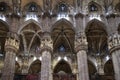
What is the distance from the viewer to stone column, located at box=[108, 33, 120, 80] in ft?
69.3

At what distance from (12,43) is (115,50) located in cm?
953

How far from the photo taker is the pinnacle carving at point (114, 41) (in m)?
22.1

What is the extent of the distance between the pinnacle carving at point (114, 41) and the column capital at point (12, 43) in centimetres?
879

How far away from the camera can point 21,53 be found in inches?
1174

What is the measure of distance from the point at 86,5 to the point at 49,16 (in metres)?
4.27

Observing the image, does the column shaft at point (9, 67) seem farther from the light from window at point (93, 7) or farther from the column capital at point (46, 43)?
the light from window at point (93, 7)

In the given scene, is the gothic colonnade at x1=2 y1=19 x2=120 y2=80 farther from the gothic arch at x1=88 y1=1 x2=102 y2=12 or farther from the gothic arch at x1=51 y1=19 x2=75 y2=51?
the gothic arch at x1=51 y1=19 x2=75 y2=51

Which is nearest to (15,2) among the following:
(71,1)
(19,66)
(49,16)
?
(49,16)

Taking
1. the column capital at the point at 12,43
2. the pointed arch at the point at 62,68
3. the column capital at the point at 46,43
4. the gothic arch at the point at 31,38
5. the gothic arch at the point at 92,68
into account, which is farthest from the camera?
the pointed arch at the point at 62,68

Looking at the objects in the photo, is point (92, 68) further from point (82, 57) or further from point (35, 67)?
point (82, 57)

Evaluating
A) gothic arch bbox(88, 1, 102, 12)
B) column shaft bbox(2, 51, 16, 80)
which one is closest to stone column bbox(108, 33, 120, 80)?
gothic arch bbox(88, 1, 102, 12)

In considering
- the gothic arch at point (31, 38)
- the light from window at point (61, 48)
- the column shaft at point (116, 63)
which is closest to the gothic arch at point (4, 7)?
the gothic arch at point (31, 38)

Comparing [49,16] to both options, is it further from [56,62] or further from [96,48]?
[96,48]

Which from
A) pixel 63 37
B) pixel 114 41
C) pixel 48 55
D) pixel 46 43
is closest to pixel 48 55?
pixel 48 55
